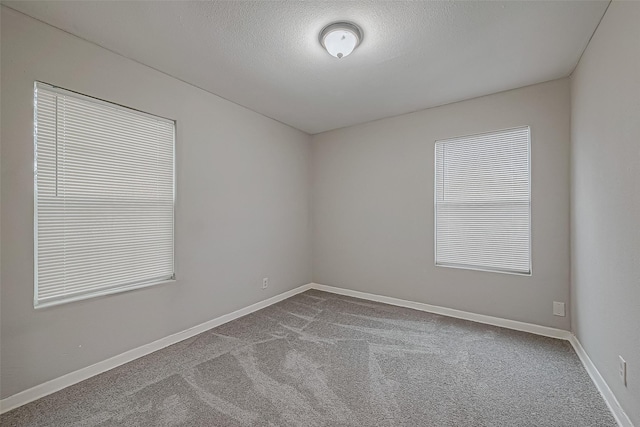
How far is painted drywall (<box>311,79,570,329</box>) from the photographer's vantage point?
2785mm

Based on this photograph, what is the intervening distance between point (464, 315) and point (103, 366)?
3.57 meters

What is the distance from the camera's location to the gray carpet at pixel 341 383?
1.72m

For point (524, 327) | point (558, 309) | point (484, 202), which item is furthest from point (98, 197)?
point (558, 309)

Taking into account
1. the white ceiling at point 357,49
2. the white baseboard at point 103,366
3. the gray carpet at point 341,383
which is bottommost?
the gray carpet at point 341,383

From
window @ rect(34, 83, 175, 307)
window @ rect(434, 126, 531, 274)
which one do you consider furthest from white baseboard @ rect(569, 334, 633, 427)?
window @ rect(34, 83, 175, 307)

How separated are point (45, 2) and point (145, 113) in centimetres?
88

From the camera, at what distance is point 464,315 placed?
3264 mm

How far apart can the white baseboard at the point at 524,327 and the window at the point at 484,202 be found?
0.55m

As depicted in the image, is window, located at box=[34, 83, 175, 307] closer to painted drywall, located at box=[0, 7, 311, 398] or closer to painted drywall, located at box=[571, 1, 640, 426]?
painted drywall, located at box=[0, 7, 311, 398]

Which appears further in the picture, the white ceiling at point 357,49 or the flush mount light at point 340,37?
the flush mount light at point 340,37

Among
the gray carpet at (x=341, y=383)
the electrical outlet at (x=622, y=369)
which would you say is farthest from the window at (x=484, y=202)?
the electrical outlet at (x=622, y=369)

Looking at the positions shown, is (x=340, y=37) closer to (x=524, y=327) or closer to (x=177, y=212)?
(x=177, y=212)

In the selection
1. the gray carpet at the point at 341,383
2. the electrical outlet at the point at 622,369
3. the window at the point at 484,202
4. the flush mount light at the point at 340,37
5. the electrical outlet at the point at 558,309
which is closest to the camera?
the electrical outlet at the point at 622,369

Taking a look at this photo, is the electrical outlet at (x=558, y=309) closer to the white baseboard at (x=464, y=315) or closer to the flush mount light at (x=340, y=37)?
the white baseboard at (x=464, y=315)
